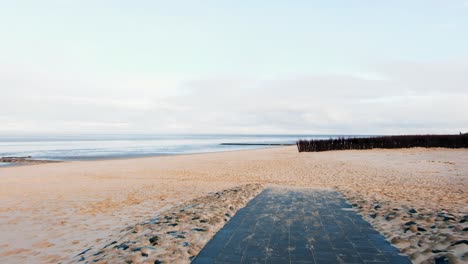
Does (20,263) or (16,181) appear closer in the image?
(20,263)

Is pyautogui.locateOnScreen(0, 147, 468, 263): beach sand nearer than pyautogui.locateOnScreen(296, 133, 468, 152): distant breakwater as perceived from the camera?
Yes

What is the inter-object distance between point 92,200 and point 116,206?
143cm

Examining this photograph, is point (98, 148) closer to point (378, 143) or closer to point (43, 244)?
point (378, 143)

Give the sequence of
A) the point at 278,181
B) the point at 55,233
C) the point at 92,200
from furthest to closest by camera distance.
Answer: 1. the point at 278,181
2. the point at 92,200
3. the point at 55,233

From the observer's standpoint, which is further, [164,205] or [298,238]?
[164,205]

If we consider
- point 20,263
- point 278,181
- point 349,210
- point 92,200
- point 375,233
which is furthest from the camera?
point 278,181

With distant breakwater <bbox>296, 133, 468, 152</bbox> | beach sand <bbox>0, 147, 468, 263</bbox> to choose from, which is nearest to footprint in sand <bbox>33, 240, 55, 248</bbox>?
beach sand <bbox>0, 147, 468, 263</bbox>

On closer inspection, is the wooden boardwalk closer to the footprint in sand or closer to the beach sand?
the beach sand

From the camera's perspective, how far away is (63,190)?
12.0m

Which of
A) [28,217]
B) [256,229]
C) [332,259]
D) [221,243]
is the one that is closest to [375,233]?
[332,259]

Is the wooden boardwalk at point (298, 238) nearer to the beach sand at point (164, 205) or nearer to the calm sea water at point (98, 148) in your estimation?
the beach sand at point (164, 205)

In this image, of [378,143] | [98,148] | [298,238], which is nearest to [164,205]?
[298,238]

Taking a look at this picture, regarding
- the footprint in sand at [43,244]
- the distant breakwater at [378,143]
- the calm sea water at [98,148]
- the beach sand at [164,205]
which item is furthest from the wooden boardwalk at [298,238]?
the calm sea water at [98,148]

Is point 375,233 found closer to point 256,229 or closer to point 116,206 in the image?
point 256,229
